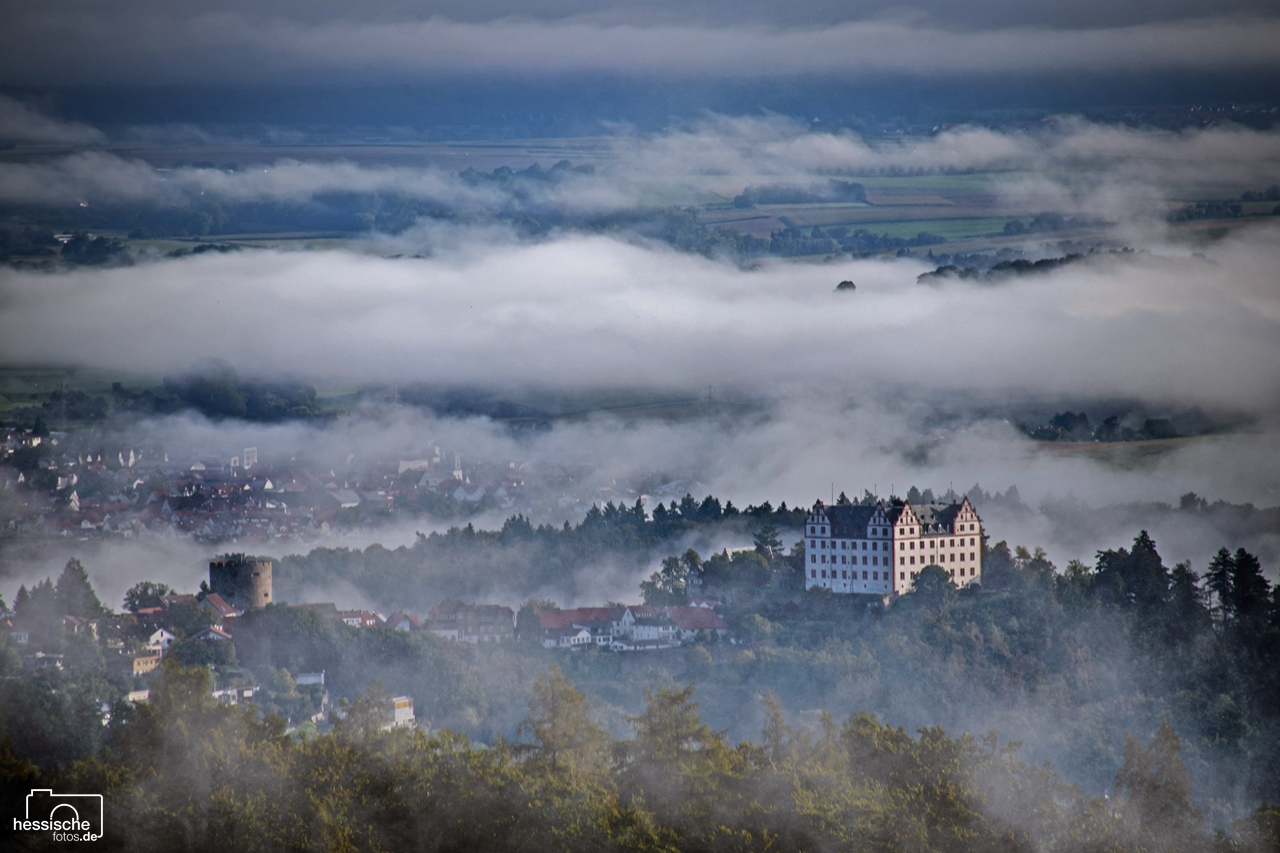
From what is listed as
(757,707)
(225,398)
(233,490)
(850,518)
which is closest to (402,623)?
(233,490)

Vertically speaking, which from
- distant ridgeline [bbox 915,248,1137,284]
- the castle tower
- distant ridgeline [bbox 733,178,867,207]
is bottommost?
the castle tower

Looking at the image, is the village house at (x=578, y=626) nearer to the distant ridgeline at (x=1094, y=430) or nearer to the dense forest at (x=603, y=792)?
the distant ridgeline at (x=1094, y=430)

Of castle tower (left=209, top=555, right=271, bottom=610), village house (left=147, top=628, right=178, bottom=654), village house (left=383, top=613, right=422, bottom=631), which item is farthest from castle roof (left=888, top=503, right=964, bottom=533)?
village house (left=147, top=628, right=178, bottom=654)

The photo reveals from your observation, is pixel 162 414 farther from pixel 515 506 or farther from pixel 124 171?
pixel 515 506

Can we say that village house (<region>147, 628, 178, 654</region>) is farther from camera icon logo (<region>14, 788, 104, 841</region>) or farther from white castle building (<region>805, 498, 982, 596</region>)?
camera icon logo (<region>14, 788, 104, 841</region>)

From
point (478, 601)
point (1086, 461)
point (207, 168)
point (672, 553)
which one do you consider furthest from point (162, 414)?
point (1086, 461)

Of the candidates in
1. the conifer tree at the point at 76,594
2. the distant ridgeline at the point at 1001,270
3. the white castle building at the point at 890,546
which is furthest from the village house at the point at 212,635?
the distant ridgeline at the point at 1001,270

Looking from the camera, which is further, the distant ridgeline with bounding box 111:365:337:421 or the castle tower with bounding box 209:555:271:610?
the distant ridgeline with bounding box 111:365:337:421
